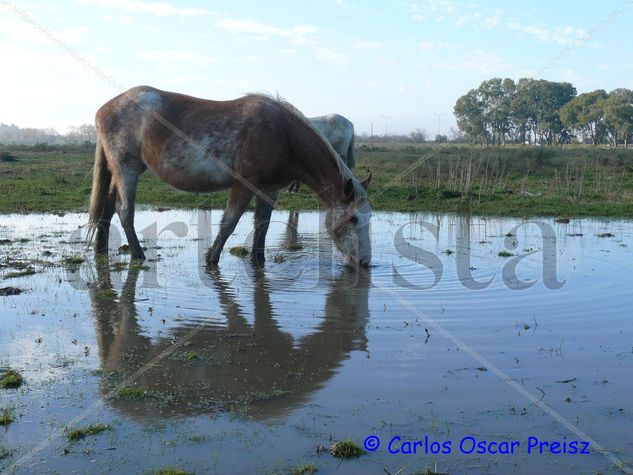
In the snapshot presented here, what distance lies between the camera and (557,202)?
17.5 metres

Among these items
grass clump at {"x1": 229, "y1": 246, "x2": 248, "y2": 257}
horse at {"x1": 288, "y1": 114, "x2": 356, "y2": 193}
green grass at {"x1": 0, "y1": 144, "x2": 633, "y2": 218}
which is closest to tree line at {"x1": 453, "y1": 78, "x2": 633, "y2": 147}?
green grass at {"x1": 0, "y1": 144, "x2": 633, "y2": 218}

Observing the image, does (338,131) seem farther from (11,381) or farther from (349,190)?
(11,381)

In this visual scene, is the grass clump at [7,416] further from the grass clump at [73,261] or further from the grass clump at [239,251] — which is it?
the grass clump at [239,251]

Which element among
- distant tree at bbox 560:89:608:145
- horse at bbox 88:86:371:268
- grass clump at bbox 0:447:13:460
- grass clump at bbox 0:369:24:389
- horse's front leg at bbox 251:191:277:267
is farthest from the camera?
distant tree at bbox 560:89:608:145

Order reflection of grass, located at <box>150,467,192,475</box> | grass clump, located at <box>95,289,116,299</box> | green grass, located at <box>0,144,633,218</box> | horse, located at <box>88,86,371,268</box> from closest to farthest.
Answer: reflection of grass, located at <box>150,467,192,475</box>, grass clump, located at <box>95,289,116,299</box>, horse, located at <box>88,86,371,268</box>, green grass, located at <box>0,144,633,218</box>

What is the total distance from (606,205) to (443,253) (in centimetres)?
882

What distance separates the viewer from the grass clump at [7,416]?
3.56 m

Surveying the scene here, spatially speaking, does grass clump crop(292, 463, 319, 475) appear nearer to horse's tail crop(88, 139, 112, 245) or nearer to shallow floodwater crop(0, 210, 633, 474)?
shallow floodwater crop(0, 210, 633, 474)

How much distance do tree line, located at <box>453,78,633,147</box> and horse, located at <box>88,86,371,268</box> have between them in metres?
61.1

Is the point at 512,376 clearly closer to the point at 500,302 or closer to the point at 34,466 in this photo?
the point at 500,302

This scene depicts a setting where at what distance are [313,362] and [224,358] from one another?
0.67 m

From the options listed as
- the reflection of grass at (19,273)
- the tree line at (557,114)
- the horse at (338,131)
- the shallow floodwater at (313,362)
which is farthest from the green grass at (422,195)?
the tree line at (557,114)

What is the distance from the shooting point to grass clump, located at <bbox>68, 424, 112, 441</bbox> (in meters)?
3.41

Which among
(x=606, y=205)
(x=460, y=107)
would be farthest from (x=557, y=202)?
(x=460, y=107)
